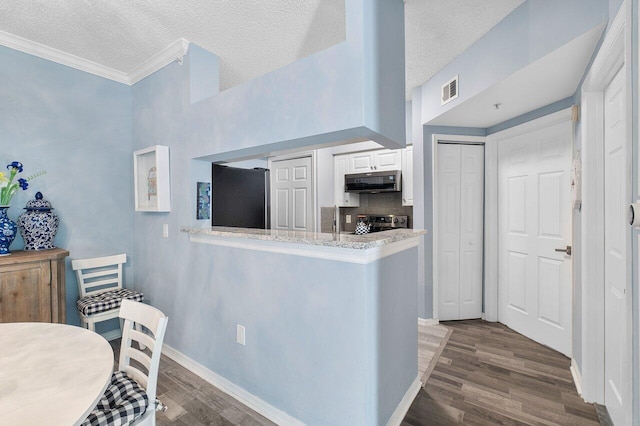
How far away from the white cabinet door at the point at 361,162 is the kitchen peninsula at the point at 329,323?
2.05m

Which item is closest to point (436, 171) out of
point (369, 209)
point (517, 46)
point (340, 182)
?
point (369, 209)

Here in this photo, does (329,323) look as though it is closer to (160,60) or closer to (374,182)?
(374,182)

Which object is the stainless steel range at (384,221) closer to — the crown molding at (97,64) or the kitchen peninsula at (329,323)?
the kitchen peninsula at (329,323)

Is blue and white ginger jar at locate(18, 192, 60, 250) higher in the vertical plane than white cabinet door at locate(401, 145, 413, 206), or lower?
lower

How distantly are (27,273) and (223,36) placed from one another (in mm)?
2283

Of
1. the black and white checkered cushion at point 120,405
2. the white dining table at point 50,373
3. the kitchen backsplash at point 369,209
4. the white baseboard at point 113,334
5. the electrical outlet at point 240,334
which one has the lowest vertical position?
the white baseboard at point 113,334

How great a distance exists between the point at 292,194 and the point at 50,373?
383 cm

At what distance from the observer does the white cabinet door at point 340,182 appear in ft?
14.0

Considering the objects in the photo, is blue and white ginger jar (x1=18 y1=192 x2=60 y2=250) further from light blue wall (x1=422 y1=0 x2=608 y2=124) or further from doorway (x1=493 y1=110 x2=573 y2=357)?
doorway (x1=493 y1=110 x2=573 y2=357)

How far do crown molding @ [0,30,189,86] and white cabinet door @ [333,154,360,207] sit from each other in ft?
7.64

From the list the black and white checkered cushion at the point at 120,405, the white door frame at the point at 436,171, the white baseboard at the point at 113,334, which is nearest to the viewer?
the black and white checkered cushion at the point at 120,405

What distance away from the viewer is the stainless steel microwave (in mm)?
3756

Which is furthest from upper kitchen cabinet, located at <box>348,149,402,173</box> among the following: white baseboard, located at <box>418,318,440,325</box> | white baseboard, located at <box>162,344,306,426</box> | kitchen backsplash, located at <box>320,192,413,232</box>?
white baseboard, located at <box>162,344,306,426</box>

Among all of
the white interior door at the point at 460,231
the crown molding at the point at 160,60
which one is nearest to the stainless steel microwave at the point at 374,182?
the white interior door at the point at 460,231
